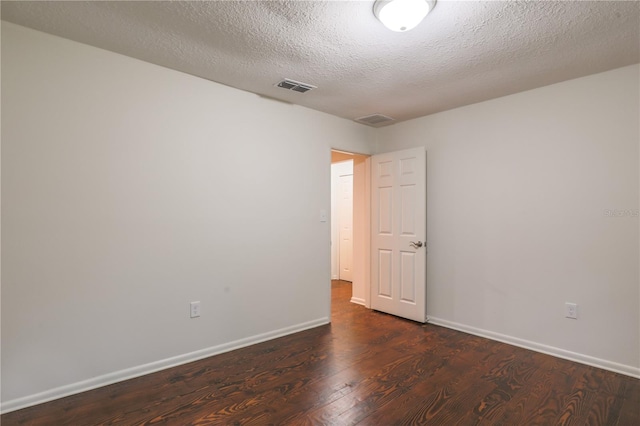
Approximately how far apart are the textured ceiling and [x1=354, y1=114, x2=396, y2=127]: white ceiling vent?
2.72 ft

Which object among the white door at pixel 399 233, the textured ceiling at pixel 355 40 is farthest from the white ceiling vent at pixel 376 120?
the textured ceiling at pixel 355 40

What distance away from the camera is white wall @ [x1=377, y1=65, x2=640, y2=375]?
103 inches

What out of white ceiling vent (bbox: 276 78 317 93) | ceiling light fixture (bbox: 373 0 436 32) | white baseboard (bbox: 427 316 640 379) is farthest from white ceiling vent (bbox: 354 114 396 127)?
white baseboard (bbox: 427 316 640 379)

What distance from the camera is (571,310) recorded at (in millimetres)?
2832

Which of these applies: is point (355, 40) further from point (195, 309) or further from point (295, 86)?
point (195, 309)

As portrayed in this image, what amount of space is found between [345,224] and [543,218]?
3.72 meters

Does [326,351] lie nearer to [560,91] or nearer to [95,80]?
[95,80]

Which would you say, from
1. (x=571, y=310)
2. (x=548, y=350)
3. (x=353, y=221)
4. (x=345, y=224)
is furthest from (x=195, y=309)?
(x=345, y=224)

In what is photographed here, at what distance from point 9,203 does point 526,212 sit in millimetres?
4008

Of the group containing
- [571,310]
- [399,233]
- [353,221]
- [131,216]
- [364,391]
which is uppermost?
[131,216]

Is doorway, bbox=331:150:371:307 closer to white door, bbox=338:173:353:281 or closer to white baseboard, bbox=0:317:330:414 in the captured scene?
white door, bbox=338:173:353:281

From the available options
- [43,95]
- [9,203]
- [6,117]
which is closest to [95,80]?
[43,95]

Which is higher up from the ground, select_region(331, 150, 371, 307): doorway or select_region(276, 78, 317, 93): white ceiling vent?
select_region(276, 78, 317, 93): white ceiling vent

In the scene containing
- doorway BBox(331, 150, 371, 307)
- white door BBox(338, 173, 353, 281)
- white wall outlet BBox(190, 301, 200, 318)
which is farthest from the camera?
white door BBox(338, 173, 353, 281)
